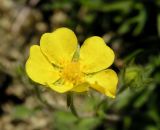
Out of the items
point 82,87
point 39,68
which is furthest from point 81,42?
point 82,87

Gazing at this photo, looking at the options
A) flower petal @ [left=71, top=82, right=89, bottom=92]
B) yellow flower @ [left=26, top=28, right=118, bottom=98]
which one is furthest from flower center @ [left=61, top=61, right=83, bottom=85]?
flower petal @ [left=71, top=82, right=89, bottom=92]

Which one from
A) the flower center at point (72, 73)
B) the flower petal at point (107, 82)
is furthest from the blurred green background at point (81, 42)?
the flower petal at point (107, 82)

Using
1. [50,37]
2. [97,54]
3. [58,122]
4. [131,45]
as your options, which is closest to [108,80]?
[97,54]

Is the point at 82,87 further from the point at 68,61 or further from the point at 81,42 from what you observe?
the point at 81,42

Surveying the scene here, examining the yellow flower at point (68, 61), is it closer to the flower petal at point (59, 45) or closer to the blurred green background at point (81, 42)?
the flower petal at point (59, 45)

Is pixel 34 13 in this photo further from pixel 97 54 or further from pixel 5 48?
pixel 97 54

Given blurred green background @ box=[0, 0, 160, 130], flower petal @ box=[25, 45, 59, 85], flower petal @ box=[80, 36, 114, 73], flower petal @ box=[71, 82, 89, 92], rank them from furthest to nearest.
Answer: blurred green background @ box=[0, 0, 160, 130] < flower petal @ box=[80, 36, 114, 73] < flower petal @ box=[25, 45, 59, 85] < flower petal @ box=[71, 82, 89, 92]

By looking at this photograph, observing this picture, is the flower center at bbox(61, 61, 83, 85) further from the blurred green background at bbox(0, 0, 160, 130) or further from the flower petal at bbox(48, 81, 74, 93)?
the blurred green background at bbox(0, 0, 160, 130)
